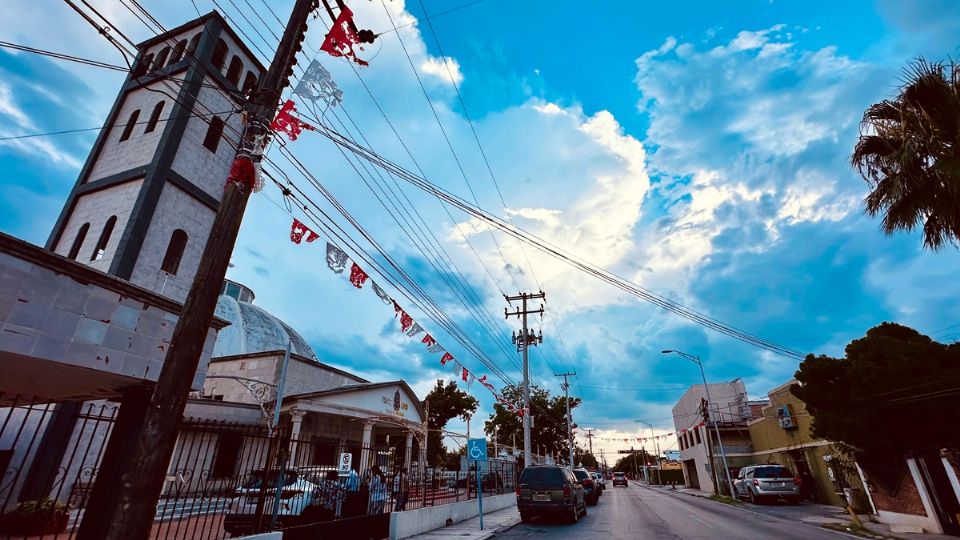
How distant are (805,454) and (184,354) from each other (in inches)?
1267

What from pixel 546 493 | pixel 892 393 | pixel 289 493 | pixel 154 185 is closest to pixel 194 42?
pixel 154 185

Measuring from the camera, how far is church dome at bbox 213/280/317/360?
28.4m

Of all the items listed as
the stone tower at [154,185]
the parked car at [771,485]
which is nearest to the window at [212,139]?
the stone tower at [154,185]

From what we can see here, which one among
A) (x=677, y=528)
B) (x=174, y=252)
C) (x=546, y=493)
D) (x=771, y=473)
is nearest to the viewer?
(x=677, y=528)

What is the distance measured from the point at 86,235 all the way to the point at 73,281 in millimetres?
13984

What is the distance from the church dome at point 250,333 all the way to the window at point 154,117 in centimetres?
1239

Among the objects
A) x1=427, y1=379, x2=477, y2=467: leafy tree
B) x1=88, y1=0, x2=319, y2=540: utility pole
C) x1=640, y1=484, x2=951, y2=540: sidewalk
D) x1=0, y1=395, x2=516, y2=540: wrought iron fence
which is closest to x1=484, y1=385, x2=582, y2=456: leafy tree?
x1=427, y1=379, x2=477, y2=467: leafy tree

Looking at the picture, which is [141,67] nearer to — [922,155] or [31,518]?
[31,518]

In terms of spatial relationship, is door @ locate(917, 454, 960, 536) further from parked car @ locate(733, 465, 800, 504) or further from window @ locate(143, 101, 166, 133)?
window @ locate(143, 101, 166, 133)

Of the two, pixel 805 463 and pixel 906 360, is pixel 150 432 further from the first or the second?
pixel 805 463

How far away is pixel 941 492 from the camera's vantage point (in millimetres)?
12195

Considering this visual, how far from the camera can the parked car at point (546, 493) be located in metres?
15.3

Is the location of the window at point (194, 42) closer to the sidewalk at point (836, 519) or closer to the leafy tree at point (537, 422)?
the sidewalk at point (836, 519)

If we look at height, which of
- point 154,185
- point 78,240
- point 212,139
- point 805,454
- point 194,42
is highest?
point 194,42
